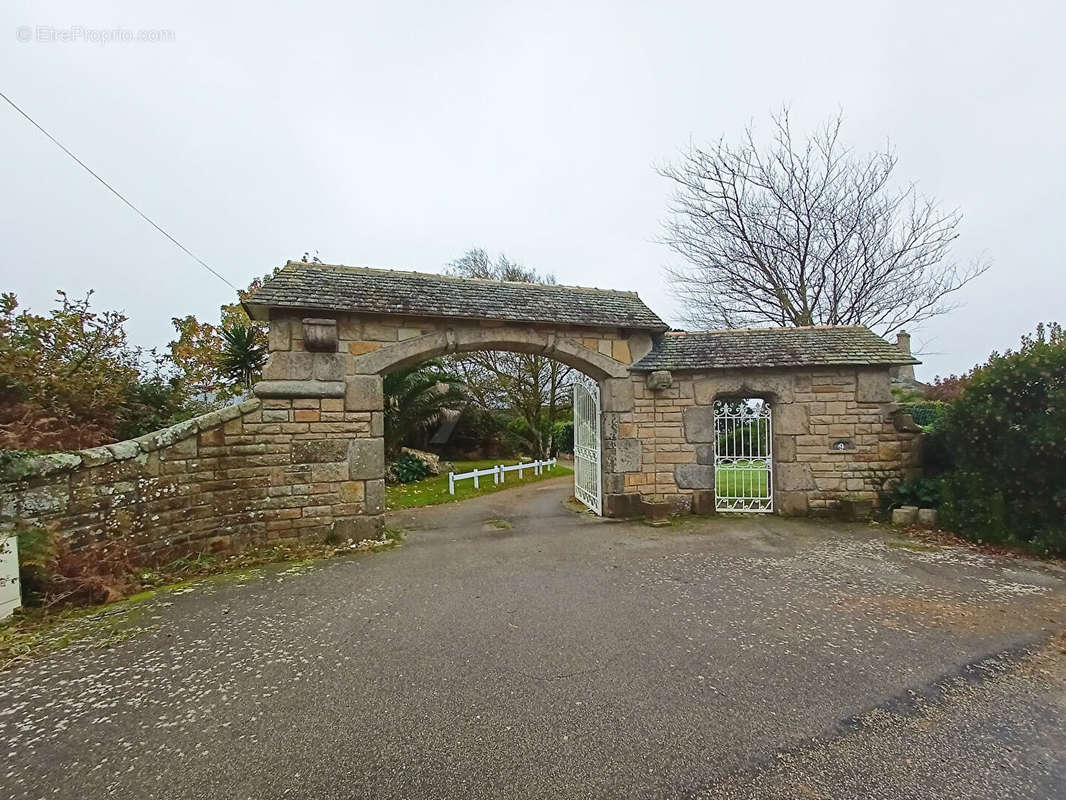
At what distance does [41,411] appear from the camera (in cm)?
549

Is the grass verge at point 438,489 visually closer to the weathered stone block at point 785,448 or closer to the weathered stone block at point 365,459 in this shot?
the weathered stone block at point 365,459

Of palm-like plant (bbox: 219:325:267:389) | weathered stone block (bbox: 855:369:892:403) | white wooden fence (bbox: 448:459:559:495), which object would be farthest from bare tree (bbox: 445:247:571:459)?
weathered stone block (bbox: 855:369:892:403)

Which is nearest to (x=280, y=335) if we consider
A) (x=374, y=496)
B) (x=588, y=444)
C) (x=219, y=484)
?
(x=219, y=484)

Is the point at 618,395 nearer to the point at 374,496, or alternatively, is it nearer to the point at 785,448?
the point at 785,448

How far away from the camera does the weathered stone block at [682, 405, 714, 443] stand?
7859mm

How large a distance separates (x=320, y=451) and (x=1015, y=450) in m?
9.12

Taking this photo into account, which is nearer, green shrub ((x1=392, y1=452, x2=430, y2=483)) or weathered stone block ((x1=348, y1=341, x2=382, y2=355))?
weathered stone block ((x1=348, y1=341, x2=382, y2=355))

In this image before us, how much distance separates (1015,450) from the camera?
19.4ft

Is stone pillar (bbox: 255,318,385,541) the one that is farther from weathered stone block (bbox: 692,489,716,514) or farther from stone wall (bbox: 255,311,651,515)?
weathered stone block (bbox: 692,489,716,514)

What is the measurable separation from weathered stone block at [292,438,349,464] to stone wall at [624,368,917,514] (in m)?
4.55

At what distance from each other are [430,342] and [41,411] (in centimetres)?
464

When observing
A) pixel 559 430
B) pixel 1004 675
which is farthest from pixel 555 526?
pixel 559 430

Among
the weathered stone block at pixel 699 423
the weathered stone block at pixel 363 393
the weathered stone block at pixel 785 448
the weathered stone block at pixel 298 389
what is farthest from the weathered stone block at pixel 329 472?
the weathered stone block at pixel 785 448

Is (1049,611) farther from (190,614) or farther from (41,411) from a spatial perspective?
(41,411)
